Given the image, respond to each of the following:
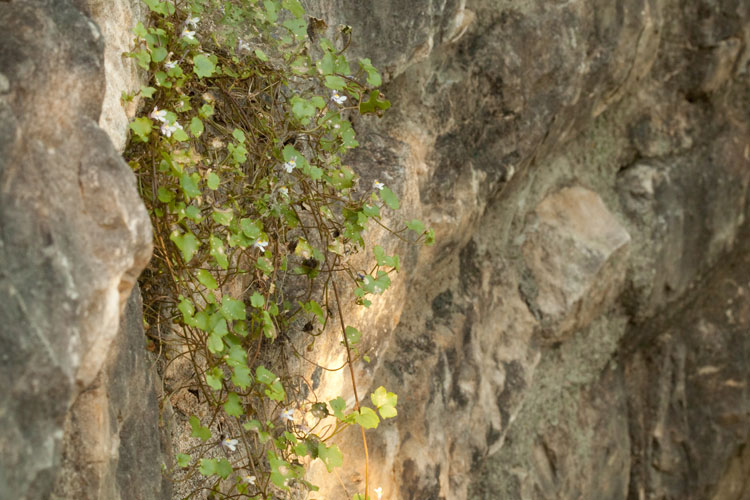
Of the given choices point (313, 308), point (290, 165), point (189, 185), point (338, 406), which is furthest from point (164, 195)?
point (338, 406)

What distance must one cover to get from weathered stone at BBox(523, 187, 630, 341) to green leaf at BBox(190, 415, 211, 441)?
2.82ft

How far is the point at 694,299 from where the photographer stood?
2.16 meters

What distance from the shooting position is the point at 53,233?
850 mm

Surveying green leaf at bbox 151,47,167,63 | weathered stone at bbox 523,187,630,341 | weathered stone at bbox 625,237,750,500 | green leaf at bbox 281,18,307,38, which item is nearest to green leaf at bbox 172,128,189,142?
green leaf at bbox 151,47,167,63

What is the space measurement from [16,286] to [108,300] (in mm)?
107

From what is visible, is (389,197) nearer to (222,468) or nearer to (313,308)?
(313,308)

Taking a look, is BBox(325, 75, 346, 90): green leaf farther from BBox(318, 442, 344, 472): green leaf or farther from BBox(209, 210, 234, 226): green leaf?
BBox(318, 442, 344, 472): green leaf

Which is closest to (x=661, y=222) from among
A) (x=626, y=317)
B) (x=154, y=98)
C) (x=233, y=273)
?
(x=626, y=317)

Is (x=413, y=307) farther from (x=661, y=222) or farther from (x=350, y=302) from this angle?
(x=661, y=222)

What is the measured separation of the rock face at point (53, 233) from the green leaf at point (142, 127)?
0.22 m

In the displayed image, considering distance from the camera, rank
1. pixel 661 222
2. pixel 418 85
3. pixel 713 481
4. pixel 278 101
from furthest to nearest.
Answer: pixel 713 481 < pixel 661 222 < pixel 418 85 < pixel 278 101

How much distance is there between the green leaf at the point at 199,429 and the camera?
1312 millimetres

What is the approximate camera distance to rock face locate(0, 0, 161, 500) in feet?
2.62

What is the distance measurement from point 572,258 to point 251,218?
0.82 meters
